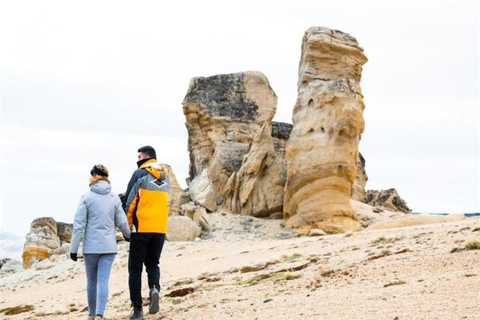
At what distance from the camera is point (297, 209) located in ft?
92.2

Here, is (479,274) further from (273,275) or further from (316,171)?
(316,171)

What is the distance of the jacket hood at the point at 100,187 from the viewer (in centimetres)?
857

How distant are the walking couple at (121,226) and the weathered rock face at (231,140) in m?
22.2

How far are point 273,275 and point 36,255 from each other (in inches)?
978

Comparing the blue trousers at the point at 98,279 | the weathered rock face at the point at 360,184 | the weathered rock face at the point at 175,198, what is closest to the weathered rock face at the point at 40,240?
the weathered rock face at the point at 175,198

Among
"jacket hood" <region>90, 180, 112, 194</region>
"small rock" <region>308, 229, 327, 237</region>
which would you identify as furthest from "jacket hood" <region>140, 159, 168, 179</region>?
"small rock" <region>308, 229, 327, 237</region>

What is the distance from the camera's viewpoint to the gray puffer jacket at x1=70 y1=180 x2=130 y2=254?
8.36 meters

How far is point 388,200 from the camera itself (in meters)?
41.8

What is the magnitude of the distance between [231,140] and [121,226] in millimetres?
25767

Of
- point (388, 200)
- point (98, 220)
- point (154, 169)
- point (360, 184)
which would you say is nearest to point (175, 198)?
point (360, 184)

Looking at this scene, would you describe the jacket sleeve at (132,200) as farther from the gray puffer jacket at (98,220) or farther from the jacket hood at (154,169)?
the jacket hood at (154,169)

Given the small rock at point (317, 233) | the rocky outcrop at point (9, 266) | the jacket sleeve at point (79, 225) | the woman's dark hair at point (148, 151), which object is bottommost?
the rocky outcrop at point (9, 266)

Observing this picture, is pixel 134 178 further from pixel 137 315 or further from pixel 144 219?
pixel 137 315

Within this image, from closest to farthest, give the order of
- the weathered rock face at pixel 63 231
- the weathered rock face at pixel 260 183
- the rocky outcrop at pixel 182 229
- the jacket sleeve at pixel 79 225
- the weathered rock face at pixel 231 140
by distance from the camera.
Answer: the jacket sleeve at pixel 79 225, the rocky outcrop at pixel 182 229, the weathered rock face at pixel 260 183, the weathered rock face at pixel 231 140, the weathered rock face at pixel 63 231
